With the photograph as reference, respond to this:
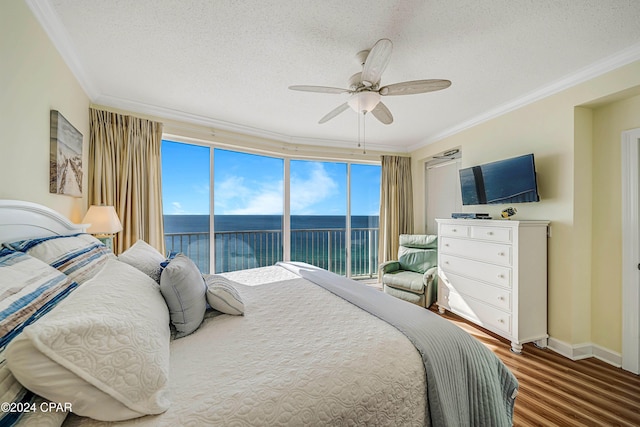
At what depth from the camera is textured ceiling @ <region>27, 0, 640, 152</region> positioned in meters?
1.58

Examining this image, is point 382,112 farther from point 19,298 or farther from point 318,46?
point 19,298

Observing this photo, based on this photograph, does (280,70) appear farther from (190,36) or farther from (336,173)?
(336,173)

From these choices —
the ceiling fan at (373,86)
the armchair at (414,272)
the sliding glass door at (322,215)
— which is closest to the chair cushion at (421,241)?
the armchair at (414,272)

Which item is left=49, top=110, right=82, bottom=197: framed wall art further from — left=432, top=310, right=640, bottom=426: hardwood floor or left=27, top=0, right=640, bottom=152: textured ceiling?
left=432, top=310, right=640, bottom=426: hardwood floor

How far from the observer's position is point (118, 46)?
6.37ft

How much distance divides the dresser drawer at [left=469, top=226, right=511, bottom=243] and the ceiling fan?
1631mm

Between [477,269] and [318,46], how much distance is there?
9.07ft

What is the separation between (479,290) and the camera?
9.23 ft

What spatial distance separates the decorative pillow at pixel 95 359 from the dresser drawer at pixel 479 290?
2.94 metres

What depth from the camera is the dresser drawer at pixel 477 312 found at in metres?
2.55

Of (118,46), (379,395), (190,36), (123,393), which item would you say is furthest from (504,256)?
(118,46)

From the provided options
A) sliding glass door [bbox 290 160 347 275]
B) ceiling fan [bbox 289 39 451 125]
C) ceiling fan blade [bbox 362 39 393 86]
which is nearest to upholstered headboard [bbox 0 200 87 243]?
ceiling fan [bbox 289 39 451 125]

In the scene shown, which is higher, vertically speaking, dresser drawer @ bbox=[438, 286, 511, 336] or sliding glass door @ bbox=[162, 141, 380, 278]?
sliding glass door @ bbox=[162, 141, 380, 278]

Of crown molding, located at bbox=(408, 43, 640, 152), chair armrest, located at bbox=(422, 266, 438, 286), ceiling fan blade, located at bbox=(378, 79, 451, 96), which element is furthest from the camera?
chair armrest, located at bbox=(422, 266, 438, 286)
